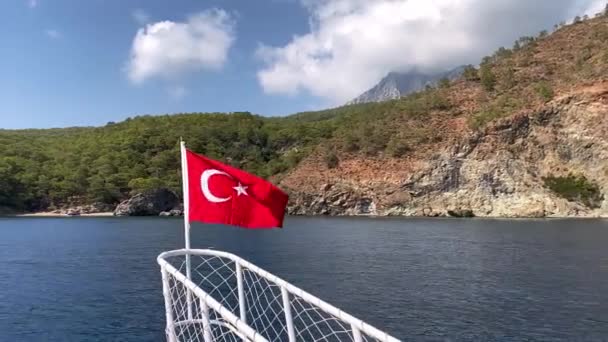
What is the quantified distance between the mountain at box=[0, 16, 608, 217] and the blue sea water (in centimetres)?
4528

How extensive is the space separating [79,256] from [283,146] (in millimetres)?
127513

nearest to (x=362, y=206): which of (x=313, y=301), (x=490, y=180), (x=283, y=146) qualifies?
(x=490, y=180)

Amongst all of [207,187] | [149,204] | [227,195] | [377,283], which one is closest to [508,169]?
[149,204]

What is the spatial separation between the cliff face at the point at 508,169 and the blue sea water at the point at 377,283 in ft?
140

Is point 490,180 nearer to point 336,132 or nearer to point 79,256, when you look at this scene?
point 336,132

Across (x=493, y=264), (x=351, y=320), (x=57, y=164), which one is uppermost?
(x=57, y=164)

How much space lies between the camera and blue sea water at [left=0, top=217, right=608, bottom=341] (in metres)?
23.9

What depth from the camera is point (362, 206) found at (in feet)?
416

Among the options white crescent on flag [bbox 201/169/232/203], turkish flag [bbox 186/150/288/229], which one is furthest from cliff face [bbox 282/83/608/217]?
white crescent on flag [bbox 201/169/232/203]

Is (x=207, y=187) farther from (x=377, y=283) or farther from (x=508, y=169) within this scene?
(x=508, y=169)

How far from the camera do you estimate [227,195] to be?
10602mm

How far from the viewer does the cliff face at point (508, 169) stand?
4144 inches

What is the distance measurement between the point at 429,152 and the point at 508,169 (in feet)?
62.5

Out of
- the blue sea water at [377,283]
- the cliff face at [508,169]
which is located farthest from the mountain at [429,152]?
the blue sea water at [377,283]
